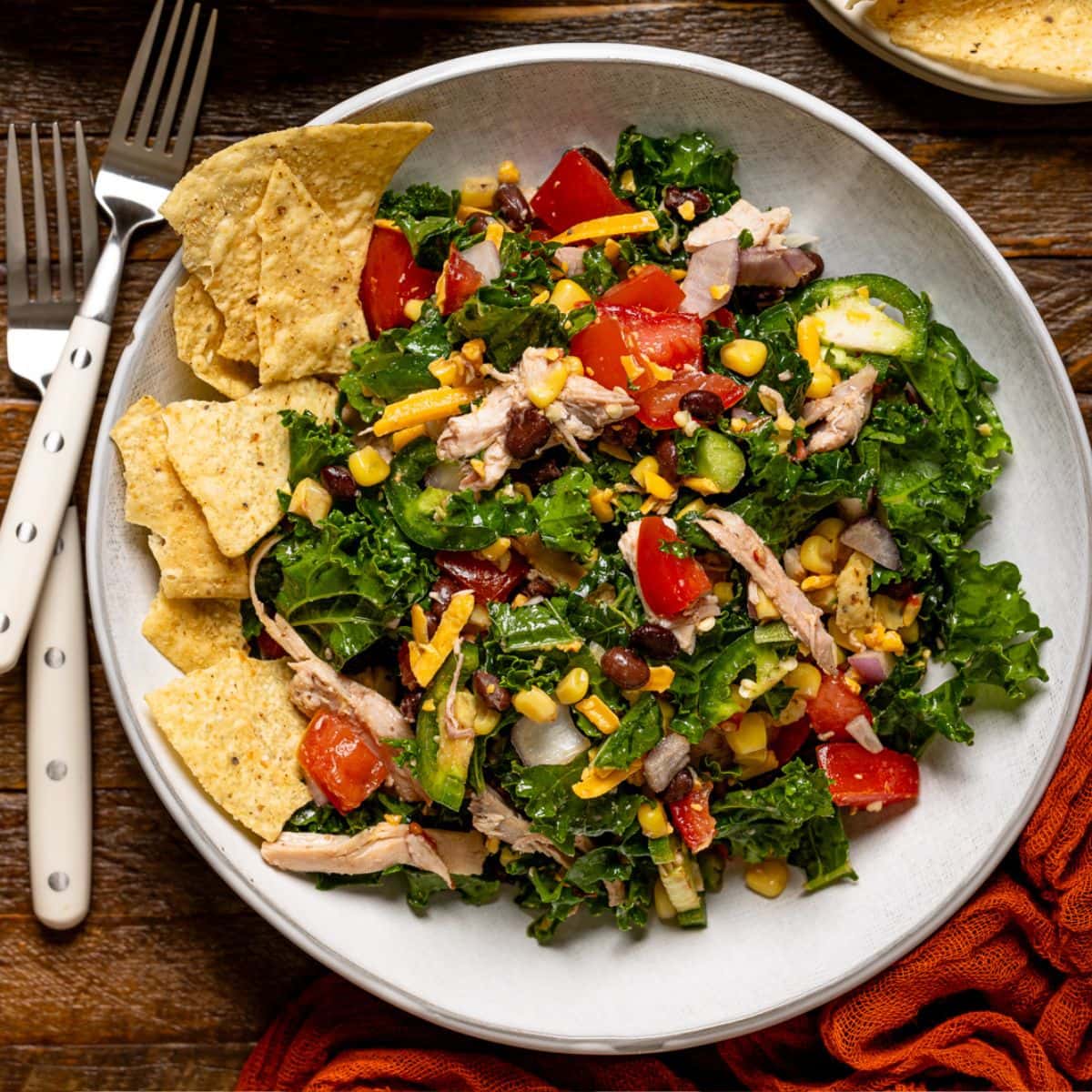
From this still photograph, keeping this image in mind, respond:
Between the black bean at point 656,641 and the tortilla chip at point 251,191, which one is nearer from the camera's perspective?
the black bean at point 656,641

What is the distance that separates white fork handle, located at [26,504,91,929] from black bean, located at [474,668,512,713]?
1372 mm

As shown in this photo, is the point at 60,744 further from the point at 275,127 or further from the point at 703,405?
the point at 703,405

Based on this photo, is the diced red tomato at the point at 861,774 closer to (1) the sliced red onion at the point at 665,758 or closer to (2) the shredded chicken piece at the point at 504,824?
(1) the sliced red onion at the point at 665,758

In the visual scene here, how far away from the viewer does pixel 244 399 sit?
3152mm

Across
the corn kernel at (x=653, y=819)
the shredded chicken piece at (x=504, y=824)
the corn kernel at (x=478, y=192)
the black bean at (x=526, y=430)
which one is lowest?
the shredded chicken piece at (x=504, y=824)

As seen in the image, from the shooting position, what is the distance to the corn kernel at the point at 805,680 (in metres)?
3.09

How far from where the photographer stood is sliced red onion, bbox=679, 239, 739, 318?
10.2 ft

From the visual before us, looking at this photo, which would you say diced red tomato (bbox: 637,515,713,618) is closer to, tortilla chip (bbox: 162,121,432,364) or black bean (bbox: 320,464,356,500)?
black bean (bbox: 320,464,356,500)

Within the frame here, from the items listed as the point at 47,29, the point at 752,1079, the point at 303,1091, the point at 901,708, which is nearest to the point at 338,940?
the point at 303,1091

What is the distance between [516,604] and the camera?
304cm

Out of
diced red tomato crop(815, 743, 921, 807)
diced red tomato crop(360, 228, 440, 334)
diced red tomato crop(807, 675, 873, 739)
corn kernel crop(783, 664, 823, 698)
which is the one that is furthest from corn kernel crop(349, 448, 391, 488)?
diced red tomato crop(815, 743, 921, 807)

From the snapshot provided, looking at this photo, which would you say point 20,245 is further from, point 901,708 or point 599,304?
point 901,708

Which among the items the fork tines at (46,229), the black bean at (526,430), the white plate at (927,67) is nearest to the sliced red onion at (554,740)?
the black bean at (526,430)

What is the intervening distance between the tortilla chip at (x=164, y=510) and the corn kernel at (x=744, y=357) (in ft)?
5.02
